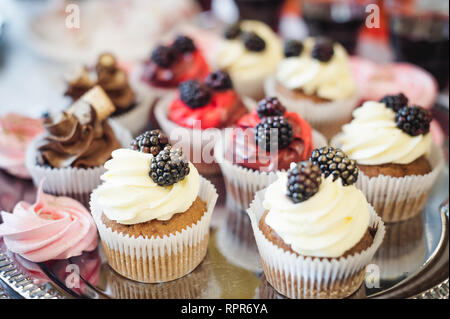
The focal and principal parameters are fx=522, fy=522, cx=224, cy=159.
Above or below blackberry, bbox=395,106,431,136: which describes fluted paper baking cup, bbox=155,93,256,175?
below

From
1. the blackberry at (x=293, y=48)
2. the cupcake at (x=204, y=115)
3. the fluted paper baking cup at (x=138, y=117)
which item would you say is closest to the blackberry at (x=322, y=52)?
the blackberry at (x=293, y=48)

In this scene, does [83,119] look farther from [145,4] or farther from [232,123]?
[145,4]

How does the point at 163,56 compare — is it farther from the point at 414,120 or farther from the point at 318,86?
the point at 414,120

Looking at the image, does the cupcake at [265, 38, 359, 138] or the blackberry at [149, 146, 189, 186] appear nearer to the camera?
the blackberry at [149, 146, 189, 186]

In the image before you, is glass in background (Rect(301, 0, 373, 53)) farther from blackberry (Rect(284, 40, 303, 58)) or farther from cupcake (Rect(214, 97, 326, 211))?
cupcake (Rect(214, 97, 326, 211))

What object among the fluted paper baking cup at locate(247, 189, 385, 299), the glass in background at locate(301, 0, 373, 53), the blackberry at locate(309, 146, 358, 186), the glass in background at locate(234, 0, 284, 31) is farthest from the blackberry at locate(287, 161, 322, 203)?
the glass in background at locate(234, 0, 284, 31)

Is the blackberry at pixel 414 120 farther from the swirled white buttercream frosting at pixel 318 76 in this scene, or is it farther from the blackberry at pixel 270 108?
the swirled white buttercream frosting at pixel 318 76

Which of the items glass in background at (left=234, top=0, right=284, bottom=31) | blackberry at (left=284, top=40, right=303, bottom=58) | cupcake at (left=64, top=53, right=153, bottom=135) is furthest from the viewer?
glass in background at (left=234, top=0, right=284, bottom=31)
